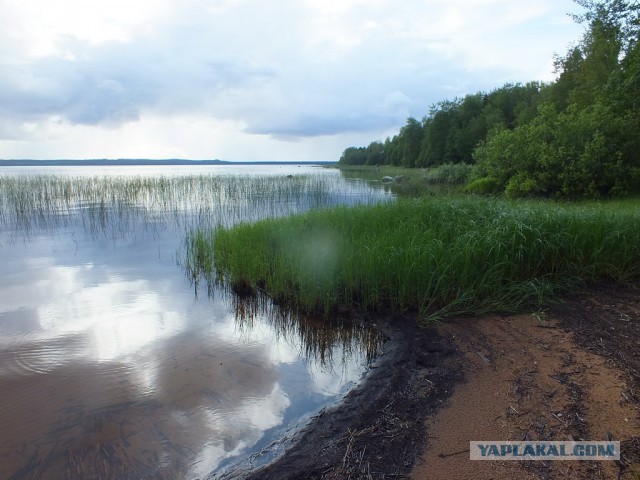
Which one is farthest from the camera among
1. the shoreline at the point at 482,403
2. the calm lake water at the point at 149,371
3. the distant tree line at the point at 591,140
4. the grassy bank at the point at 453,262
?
the distant tree line at the point at 591,140

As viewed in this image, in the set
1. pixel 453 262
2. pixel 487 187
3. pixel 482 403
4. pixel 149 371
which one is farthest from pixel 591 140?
pixel 149 371

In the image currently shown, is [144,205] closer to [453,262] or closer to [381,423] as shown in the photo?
[453,262]

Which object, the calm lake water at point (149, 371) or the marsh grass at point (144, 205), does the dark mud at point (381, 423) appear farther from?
the marsh grass at point (144, 205)

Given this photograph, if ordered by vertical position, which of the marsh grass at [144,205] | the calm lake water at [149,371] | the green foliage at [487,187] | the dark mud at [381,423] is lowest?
the calm lake water at [149,371]

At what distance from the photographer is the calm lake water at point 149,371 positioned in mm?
3539

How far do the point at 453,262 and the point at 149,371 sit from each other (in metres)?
4.23

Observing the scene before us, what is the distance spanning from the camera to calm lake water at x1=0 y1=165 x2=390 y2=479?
139 inches

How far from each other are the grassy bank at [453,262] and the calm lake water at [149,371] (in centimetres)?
61

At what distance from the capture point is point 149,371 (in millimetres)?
4895

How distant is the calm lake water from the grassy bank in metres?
0.61

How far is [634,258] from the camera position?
6.45 metres

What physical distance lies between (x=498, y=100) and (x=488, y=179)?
3940 cm

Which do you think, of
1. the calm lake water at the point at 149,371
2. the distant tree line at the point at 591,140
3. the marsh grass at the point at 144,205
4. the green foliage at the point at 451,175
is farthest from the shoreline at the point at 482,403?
the green foliage at the point at 451,175

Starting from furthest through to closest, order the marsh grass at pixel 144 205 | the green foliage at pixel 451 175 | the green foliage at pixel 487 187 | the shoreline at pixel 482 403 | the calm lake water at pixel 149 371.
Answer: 1. the green foliage at pixel 451 175
2. the green foliage at pixel 487 187
3. the marsh grass at pixel 144 205
4. the calm lake water at pixel 149 371
5. the shoreline at pixel 482 403
